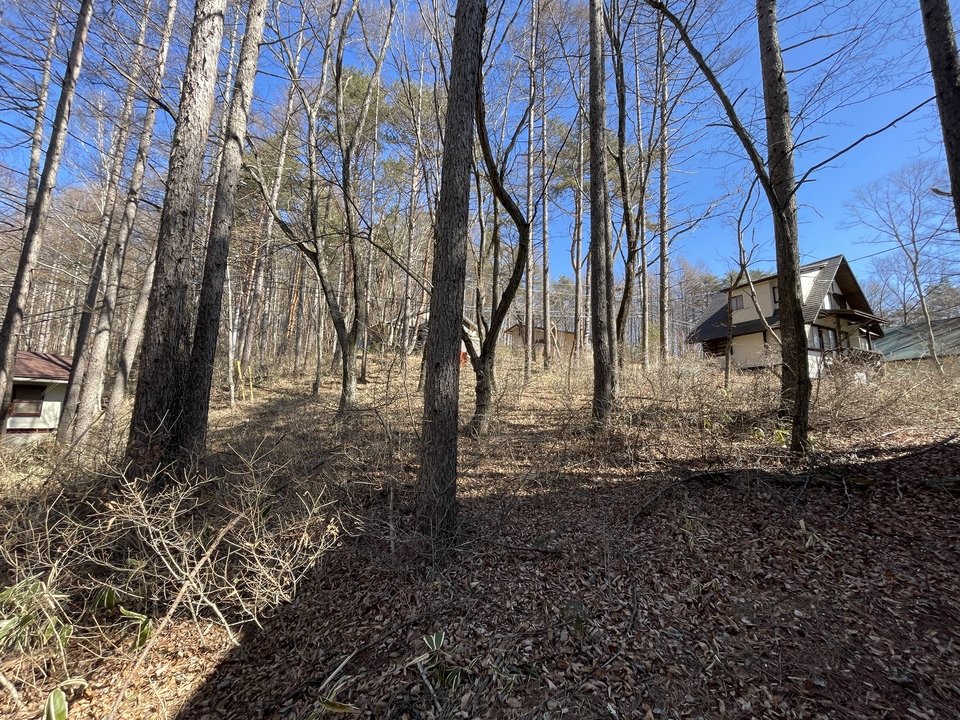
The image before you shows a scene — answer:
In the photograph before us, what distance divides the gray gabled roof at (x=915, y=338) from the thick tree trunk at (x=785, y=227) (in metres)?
21.5

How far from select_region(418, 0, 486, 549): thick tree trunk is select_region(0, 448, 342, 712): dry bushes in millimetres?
1074

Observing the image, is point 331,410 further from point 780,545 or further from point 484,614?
point 780,545

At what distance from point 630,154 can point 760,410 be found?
938cm

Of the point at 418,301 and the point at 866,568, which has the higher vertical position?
the point at 418,301

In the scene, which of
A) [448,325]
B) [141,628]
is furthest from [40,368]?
[448,325]

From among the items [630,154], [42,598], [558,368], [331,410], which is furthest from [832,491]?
[630,154]

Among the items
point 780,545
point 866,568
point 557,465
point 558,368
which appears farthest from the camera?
point 558,368

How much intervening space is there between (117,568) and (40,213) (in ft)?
32.2

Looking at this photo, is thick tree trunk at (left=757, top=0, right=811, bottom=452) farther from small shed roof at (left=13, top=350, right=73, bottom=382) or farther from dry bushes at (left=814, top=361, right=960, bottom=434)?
small shed roof at (left=13, top=350, right=73, bottom=382)

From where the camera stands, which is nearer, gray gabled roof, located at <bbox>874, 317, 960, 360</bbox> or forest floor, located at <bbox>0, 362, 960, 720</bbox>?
forest floor, located at <bbox>0, 362, 960, 720</bbox>

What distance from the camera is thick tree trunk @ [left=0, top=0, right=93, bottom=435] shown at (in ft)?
26.0

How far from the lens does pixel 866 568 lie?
3.01 metres

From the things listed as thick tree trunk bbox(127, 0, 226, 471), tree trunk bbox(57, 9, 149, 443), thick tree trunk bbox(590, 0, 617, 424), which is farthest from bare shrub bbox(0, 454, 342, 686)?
tree trunk bbox(57, 9, 149, 443)

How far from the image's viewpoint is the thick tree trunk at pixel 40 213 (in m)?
7.93
